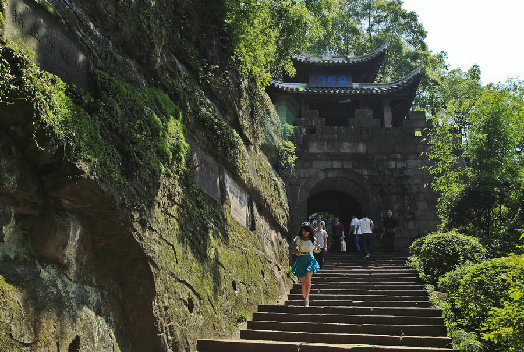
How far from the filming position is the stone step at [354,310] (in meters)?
7.86

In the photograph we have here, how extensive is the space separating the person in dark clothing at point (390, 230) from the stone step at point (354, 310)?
658cm

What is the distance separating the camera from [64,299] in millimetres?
3607

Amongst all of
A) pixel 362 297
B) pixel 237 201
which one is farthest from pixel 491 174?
pixel 237 201

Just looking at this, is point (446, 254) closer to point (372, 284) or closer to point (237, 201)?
point (372, 284)

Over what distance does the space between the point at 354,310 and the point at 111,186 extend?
5.39 metres

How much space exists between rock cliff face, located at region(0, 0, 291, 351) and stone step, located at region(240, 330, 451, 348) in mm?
442

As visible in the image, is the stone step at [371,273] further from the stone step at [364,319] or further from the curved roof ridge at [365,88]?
the curved roof ridge at [365,88]

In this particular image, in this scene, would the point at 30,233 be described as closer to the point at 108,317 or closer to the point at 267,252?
the point at 108,317

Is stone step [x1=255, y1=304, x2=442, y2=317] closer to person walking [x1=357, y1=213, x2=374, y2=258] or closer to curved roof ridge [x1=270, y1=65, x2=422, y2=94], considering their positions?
person walking [x1=357, y1=213, x2=374, y2=258]

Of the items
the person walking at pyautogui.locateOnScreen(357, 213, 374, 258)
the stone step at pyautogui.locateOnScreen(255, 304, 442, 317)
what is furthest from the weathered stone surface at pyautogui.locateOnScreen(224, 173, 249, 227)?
the person walking at pyautogui.locateOnScreen(357, 213, 374, 258)

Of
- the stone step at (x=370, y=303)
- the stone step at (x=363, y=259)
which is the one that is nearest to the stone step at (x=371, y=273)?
the stone step at (x=363, y=259)

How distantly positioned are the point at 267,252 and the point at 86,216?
5939mm

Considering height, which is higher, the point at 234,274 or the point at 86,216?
the point at 86,216

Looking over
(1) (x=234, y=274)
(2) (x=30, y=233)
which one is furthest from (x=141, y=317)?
(1) (x=234, y=274)
